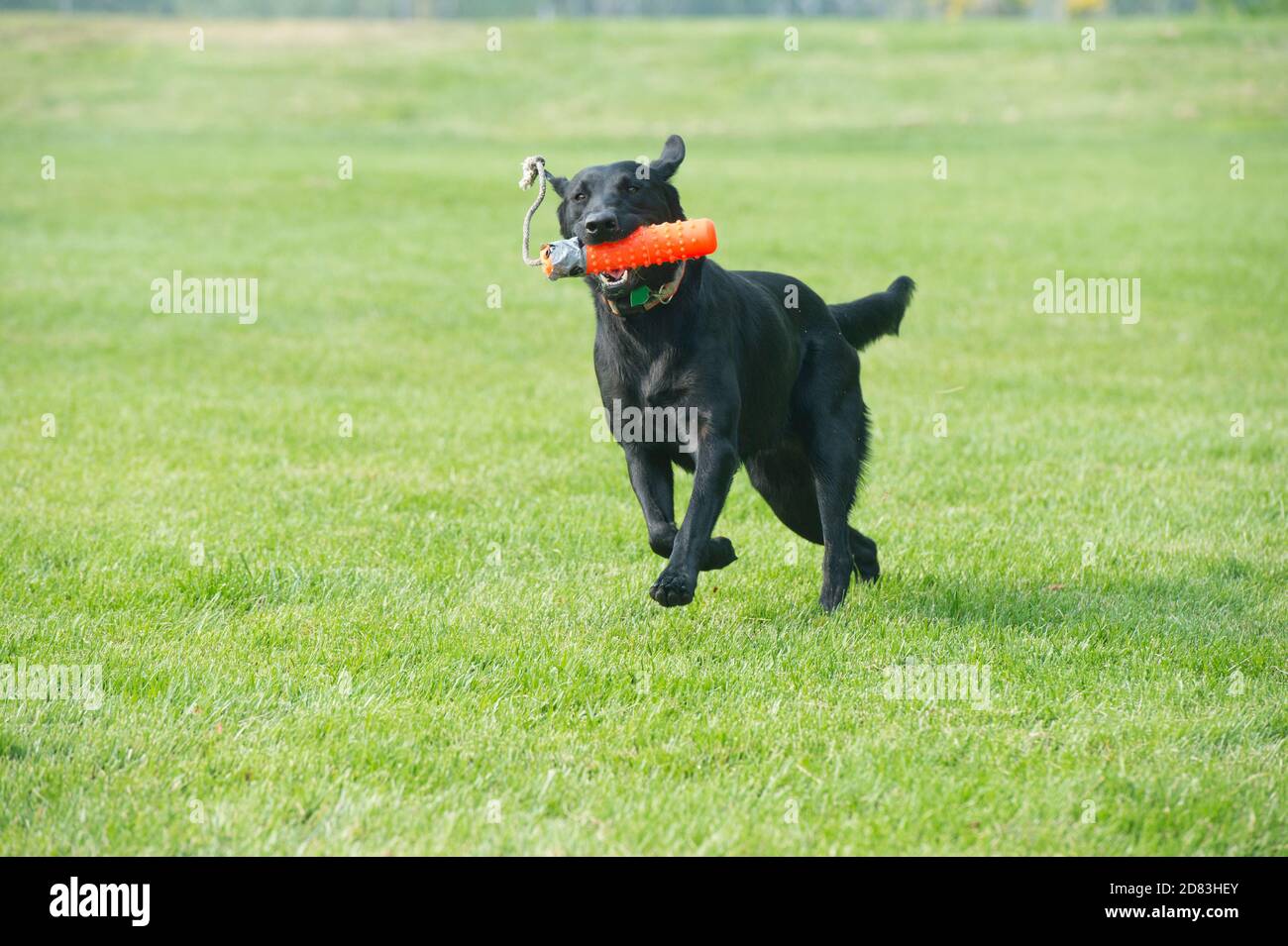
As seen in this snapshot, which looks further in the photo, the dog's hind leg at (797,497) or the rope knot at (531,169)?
the dog's hind leg at (797,497)

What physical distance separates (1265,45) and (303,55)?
30887 millimetres

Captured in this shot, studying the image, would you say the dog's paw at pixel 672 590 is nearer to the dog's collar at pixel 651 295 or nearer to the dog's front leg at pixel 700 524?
the dog's front leg at pixel 700 524

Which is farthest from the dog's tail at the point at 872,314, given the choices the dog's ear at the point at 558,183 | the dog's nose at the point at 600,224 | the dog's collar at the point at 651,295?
the dog's nose at the point at 600,224

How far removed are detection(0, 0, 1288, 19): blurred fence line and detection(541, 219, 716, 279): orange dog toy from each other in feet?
184

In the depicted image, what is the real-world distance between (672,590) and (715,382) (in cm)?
90

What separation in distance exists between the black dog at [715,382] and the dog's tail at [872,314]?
0.88ft

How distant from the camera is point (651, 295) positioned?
514 cm

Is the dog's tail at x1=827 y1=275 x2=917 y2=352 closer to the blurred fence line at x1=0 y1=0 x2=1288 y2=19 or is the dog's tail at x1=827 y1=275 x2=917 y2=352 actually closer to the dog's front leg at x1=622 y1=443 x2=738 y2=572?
the dog's front leg at x1=622 y1=443 x2=738 y2=572

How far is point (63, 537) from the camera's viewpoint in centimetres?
641

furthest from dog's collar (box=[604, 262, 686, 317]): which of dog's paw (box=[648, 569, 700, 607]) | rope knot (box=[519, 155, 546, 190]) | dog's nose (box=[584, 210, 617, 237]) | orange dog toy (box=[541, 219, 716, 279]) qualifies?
dog's paw (box=[648, 569, 700, 607])

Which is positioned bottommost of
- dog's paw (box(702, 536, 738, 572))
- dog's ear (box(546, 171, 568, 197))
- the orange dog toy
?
dog's paw (box(702, 536, 738, 572))

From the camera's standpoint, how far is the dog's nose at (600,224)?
501 centimetres

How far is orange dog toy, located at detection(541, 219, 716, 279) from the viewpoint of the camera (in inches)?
196
